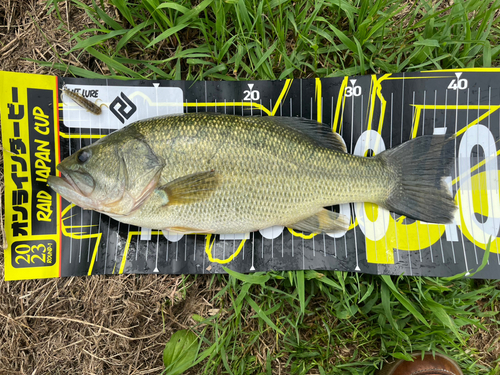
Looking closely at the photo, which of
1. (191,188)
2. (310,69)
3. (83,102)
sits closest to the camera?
(191,188)

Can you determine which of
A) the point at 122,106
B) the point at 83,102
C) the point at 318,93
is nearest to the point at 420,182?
the point at 318,93

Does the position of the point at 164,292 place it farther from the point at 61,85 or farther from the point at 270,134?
the point at 61,85

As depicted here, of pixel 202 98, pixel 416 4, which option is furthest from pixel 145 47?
pixel 416 4

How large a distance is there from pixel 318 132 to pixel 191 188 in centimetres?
108

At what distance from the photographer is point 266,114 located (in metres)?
2.28

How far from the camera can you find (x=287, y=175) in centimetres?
198

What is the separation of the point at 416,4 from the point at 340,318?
8.90 feet

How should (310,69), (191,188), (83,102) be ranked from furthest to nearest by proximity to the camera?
(310,69) → (83,102) → (191,188)

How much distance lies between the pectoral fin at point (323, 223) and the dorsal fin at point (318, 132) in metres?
0.52

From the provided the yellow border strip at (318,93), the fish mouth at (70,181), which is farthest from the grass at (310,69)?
the fish mouth at (70,181)

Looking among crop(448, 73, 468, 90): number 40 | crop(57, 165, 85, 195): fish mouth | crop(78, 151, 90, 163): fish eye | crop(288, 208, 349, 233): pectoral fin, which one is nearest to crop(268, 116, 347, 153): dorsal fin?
crop(288, 208, 349, 233): pectoral fin

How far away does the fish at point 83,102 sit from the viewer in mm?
2201

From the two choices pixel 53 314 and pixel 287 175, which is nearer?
pixel 287 175

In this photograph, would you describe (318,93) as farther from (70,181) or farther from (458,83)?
(70,181)
